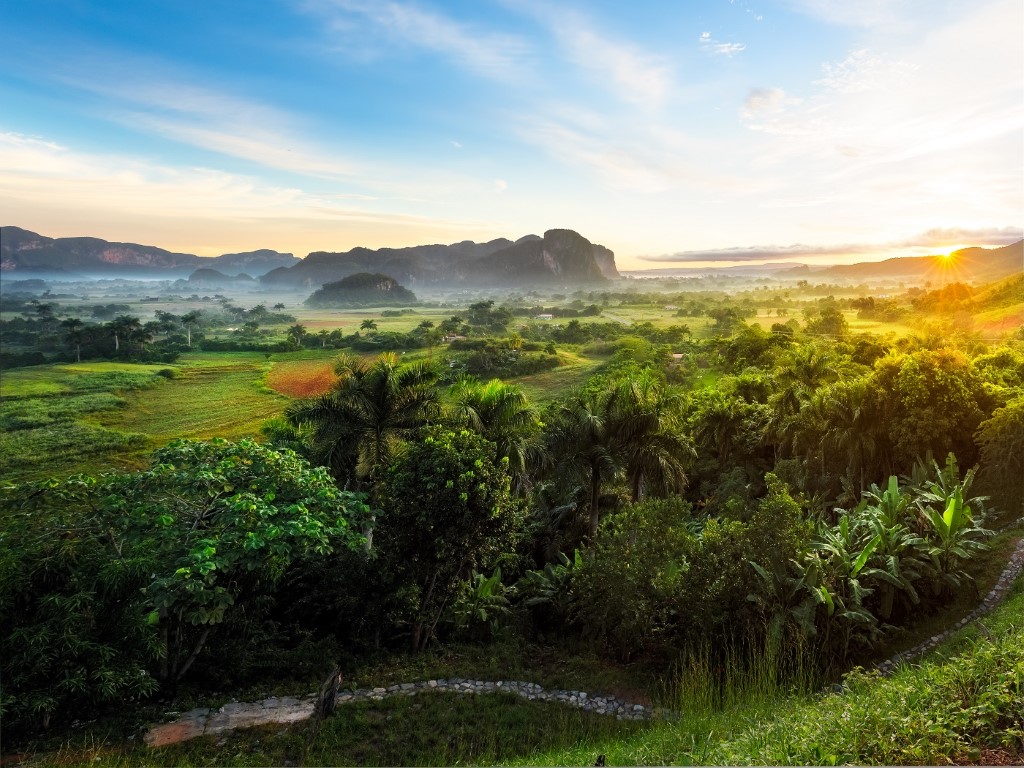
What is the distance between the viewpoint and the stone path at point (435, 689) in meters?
5.70

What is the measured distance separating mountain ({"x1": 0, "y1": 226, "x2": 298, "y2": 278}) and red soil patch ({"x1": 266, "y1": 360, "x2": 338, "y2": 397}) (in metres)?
79.4

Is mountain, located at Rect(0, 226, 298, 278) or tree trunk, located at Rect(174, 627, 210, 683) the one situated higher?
mountain, located at Rect(0, 226, 298, 278)

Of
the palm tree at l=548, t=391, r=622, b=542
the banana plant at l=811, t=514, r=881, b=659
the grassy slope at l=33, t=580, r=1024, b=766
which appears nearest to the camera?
the grassy slope at l=33, t=580, r=1024, b=766

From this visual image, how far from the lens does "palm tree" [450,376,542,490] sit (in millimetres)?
10258

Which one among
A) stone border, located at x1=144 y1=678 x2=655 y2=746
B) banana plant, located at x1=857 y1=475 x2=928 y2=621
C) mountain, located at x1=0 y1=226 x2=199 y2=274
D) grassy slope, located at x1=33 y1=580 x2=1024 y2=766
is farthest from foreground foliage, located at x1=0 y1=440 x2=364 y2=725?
mountain, located at x1=0 y1=226 x2=199 y2=274

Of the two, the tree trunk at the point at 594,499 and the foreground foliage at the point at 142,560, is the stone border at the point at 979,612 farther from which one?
the foreground foliage at the point at 142,560

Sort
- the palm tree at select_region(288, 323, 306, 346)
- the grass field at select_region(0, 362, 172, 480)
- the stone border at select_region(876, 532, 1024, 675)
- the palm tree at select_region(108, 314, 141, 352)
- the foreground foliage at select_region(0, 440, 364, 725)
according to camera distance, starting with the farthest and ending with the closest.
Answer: the palm tree at select_region(288, 323, 306, 346) → the palm tree at select_region(108, 314, 141, 352) → the grass field at select_region(0, 362, 172, 480) → the stone border at select_region(876, 532, 1024, 675) → the foreground foliage at select_region(0, 440, 364, 725)

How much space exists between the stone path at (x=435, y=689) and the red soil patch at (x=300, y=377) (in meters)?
28.9

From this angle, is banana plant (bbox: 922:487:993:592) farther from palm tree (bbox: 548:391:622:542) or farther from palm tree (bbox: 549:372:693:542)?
palm tree (bbox: 548:391:622:542)

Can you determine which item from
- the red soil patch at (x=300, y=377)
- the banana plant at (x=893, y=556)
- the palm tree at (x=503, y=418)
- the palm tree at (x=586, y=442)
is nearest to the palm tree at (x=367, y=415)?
the palm tree at (x=503, y=418)

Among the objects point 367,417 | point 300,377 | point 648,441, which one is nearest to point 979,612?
point 648,441

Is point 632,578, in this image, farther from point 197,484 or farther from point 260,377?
point 260,377

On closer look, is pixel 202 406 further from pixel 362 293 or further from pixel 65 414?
pixel 362 293

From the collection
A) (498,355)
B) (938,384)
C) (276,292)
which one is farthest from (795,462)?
(276,292)
